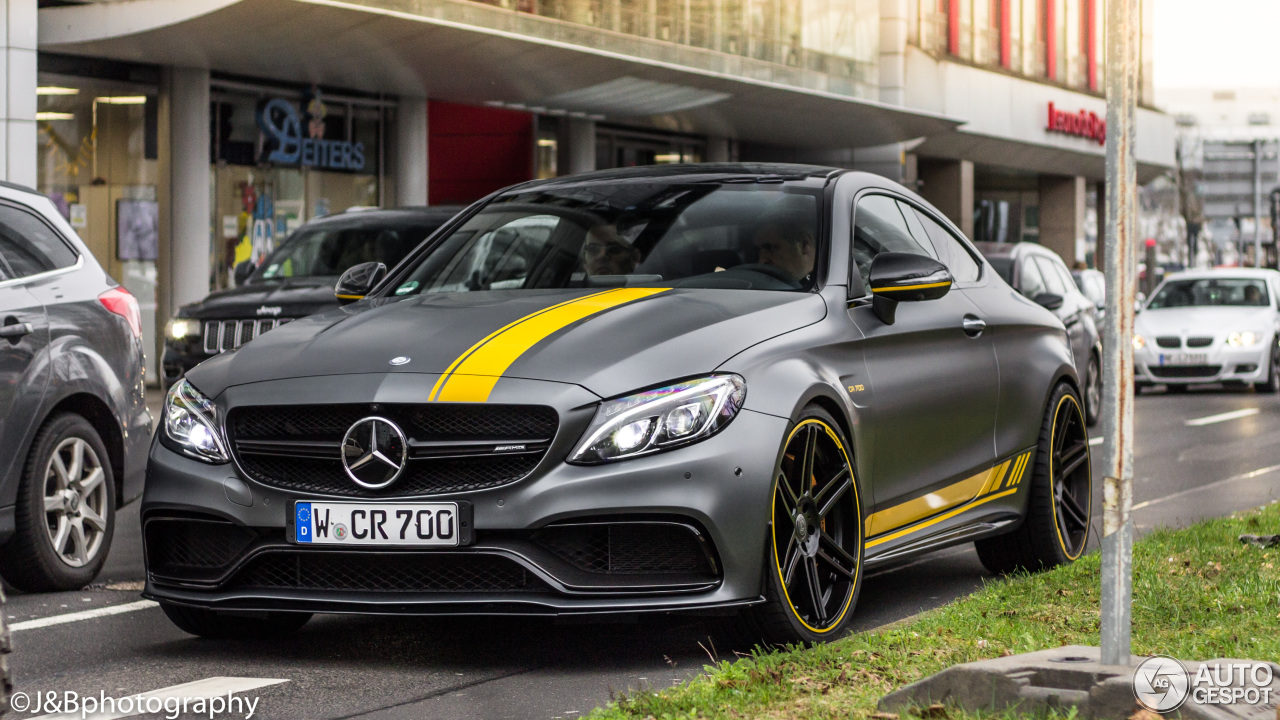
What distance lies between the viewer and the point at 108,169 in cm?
2133


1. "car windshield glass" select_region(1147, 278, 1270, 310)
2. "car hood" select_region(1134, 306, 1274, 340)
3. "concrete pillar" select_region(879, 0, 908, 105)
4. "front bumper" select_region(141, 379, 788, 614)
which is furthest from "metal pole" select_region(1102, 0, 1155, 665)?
"concrete pillar" select_region(879, 0, 908, 105)

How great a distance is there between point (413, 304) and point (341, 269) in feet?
25.0

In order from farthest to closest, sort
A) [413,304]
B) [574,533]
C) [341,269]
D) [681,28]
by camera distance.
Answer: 1. [681,28]
2. [341,269]
3. [413,304]
4. [574,533]

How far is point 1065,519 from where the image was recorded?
23.9 feet

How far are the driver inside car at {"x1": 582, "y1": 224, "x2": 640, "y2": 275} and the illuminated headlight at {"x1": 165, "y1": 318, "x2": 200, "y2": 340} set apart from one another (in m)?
7.22

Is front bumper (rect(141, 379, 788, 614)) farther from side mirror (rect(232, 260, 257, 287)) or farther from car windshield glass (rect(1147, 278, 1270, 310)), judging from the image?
car windshield glass (rect(1147, 278, 1270, 310))

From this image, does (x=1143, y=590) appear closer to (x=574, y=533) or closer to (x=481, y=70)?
(x=574, y=533)

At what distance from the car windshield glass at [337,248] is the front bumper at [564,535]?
26.3 feet

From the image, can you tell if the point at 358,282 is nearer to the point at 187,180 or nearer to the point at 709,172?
the point at 709,172

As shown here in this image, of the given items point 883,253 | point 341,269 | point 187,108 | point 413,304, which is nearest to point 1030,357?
point 883,253

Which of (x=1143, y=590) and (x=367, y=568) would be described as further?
(x=1143, y=590)

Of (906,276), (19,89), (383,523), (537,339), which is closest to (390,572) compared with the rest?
(383,523)

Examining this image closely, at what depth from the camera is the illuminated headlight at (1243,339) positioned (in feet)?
70.7

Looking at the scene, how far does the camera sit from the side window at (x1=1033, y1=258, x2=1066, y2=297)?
16453 mm
